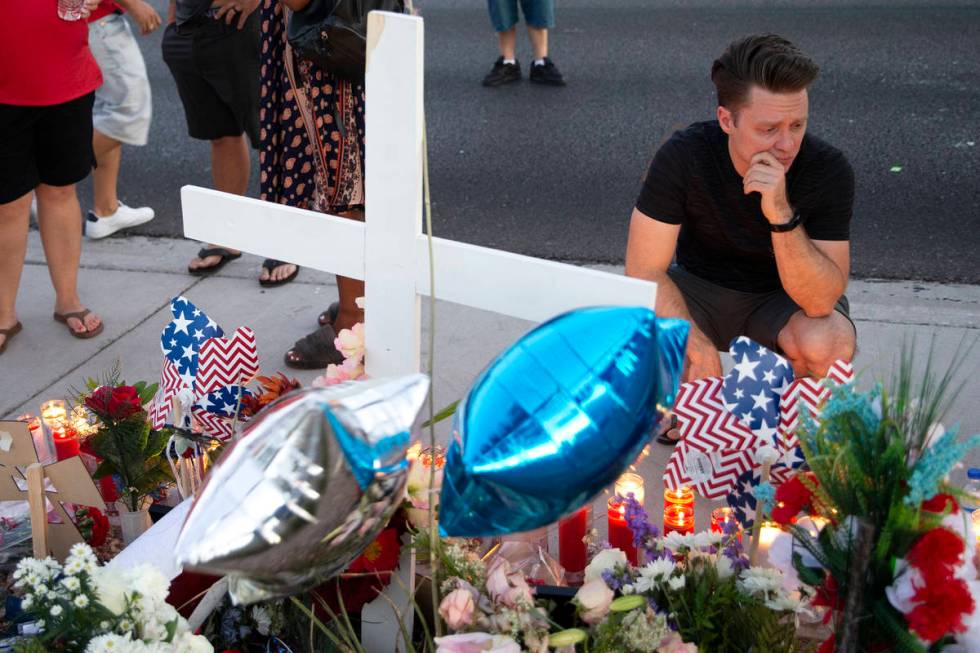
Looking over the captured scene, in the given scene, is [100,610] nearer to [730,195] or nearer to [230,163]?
[730,195]

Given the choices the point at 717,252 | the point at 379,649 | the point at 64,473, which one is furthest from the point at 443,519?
the point at 717,252

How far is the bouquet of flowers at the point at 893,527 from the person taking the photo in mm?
1233

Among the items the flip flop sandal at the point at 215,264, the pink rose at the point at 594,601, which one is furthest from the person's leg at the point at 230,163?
the pink rose at the point at 594,601

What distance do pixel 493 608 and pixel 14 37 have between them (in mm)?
2714

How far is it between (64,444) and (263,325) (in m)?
1.69

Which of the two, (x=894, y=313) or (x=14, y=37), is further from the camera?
(x=894, y=313)

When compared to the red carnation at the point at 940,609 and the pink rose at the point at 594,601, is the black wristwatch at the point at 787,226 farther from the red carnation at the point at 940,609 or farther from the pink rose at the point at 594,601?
the red carnation at the point at 940,609

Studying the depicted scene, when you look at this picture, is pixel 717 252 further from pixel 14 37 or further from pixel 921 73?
pixel 921 73

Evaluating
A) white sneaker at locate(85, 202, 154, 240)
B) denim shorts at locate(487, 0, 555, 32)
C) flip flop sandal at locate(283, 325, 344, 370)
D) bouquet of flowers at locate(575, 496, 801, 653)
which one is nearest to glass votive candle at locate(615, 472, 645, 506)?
bouquet of flowers at locate(575, 496, 801, 653)

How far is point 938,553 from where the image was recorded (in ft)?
4.05

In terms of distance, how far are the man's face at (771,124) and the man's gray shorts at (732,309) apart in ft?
1.42

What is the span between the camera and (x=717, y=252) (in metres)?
2.95

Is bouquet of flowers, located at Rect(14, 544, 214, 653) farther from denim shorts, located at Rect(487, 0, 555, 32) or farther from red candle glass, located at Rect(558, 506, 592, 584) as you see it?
denim shorts, located at Rect(487, 0, 555, 32)

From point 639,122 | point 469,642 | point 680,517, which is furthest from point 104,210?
point 469,642
